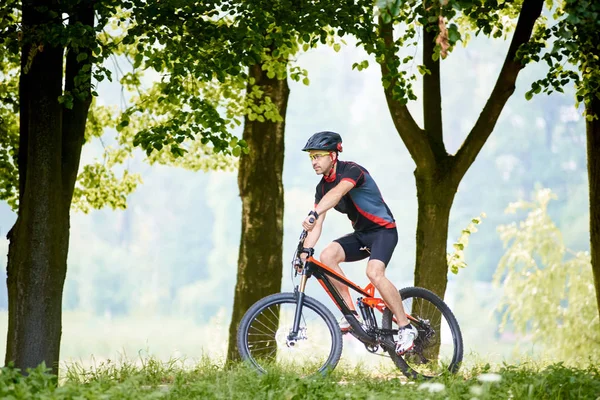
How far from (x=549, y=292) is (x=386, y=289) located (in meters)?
14.4

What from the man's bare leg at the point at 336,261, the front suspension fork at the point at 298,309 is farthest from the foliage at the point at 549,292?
the front suspension fork at the point at 298,309

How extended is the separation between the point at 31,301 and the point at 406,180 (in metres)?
49.3

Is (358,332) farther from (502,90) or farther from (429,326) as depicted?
(502,90)

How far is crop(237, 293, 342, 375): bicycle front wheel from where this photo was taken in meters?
6.62

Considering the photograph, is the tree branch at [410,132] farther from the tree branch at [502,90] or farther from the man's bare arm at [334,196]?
the man's bare arm at [334,196]

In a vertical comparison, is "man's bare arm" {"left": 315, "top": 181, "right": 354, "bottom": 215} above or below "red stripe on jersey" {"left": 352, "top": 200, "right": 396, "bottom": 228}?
above

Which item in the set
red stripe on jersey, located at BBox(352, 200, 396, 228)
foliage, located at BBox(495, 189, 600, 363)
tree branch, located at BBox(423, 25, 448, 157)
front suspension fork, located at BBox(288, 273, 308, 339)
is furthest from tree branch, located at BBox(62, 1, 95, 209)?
foliage, located at BBox(495, 189, 600, 363)

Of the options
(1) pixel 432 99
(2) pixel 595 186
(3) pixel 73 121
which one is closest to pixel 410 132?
(1) pixel 432 99

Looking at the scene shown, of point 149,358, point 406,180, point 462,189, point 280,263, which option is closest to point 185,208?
point 406,180

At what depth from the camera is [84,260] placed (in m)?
52.9

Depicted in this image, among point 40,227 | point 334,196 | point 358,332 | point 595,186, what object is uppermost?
point 595,186

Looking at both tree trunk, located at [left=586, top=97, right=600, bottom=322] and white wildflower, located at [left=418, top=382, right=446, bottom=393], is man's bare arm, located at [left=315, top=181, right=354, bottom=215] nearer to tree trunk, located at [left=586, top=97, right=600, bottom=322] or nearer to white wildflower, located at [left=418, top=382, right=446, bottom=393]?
white wildflower, located at [left=418, top=382, right=446, bottom=393]

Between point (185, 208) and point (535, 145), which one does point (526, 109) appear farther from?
point (185, 208)

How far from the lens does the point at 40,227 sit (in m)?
7.56
